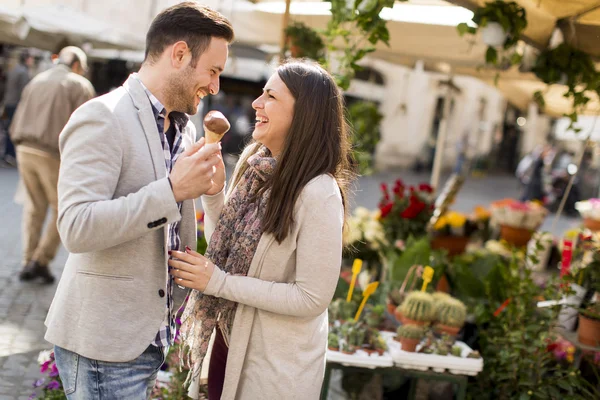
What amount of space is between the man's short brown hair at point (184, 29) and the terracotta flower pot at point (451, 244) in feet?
17.2

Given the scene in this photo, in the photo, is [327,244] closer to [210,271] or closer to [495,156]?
[210,271]

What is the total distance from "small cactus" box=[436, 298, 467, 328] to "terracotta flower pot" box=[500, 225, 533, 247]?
4088 millimetres

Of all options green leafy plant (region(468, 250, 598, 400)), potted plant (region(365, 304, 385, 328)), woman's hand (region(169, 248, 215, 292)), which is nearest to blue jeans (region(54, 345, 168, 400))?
woman's hand (region(169, 248, 215, 292))

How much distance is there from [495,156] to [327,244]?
99.1ft

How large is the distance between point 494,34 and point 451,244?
316 centimetres

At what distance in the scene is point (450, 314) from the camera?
3748 mm

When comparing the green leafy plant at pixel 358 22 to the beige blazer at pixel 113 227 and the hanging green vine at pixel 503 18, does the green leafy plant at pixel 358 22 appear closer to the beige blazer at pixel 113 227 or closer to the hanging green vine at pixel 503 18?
the hanging green vine at pixel 503 18

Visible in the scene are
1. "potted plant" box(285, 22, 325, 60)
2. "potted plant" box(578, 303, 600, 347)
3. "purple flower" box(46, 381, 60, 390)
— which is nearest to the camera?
"purple flower" box(46, 381, 60, 390)

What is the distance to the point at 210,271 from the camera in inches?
80.2

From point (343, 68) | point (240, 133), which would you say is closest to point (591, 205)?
point (343, 68)

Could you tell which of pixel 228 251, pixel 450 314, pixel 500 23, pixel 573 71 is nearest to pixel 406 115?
pixel 573 71

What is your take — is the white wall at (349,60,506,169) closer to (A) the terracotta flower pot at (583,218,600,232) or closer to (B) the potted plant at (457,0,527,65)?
(A) the terracotta flower pot at (583,218,600,232)

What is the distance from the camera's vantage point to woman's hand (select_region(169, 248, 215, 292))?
1993 mm

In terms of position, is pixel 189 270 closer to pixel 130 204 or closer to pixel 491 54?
pixel 130 204
